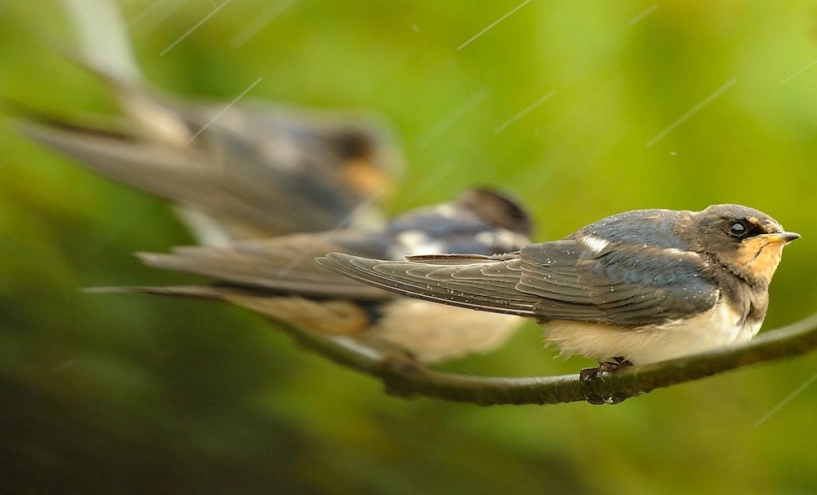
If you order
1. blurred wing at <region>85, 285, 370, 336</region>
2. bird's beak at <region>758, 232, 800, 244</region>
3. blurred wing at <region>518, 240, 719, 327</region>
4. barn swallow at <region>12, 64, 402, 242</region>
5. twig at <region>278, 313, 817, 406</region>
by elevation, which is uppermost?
barn swallow at <region>12, 64, 402, 242</region>

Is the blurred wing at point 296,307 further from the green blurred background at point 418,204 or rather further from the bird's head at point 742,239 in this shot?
the bird's head at point 742,239

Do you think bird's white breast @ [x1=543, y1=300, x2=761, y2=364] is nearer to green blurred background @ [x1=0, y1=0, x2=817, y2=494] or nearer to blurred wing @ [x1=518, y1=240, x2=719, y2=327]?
blurred wing @ [x1=518, y1=240, x2=719, y2=327]

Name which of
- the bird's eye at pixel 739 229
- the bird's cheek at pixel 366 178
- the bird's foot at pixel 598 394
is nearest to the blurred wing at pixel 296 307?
the bird's foot at pixel 598 394

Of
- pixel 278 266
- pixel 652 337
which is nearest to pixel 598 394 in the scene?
pixel 652 337

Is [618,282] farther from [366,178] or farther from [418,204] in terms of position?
[366,178]

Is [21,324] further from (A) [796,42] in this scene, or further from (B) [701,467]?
(A) [796,42]

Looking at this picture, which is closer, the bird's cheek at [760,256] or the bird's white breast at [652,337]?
the bird's cheek at [760,256]

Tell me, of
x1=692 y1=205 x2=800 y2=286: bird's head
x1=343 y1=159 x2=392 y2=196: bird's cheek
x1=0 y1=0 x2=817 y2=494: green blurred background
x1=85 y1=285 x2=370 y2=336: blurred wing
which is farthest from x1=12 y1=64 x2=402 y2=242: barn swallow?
x1=692 y1=205 x2=800 y2=286: bird's head
